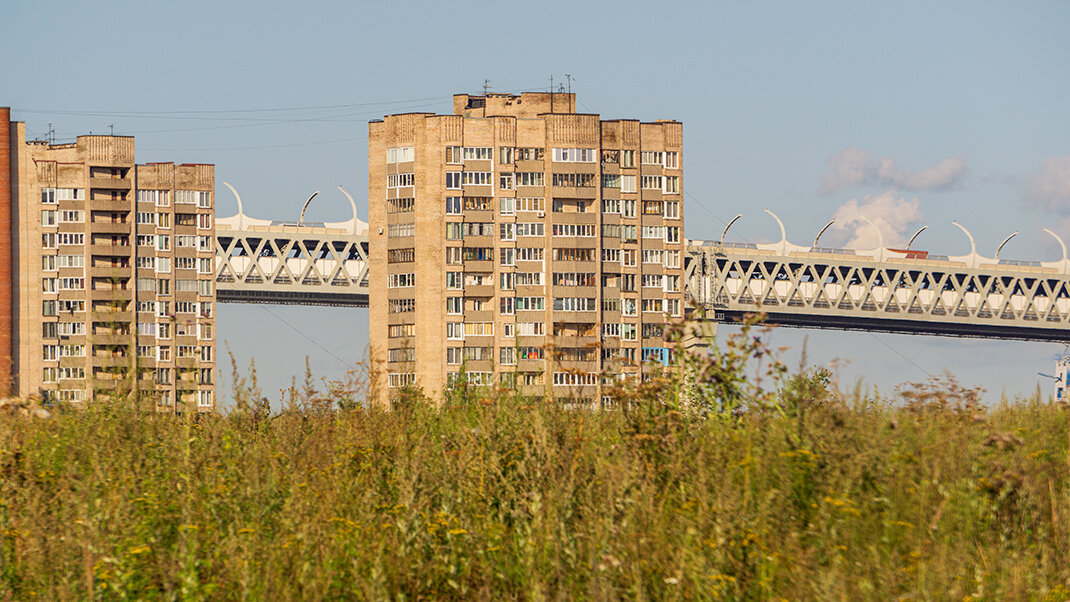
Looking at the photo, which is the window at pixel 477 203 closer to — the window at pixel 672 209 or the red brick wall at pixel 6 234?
the window at pixel 672 209

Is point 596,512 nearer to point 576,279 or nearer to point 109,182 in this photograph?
point 576,279

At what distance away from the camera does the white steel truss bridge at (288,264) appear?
16862 cm

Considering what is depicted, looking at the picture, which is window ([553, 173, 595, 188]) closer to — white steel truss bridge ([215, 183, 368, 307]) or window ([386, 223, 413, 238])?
window ([386, 223, 413, 238])

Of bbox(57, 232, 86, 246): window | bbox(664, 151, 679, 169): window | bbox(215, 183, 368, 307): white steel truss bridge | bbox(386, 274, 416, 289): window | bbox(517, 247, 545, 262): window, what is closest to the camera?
bbox(386, 274, 416, 289): window

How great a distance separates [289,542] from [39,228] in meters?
144

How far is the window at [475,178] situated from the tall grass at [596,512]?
118 metres

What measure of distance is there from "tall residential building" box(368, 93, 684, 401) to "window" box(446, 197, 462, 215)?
0.15 metres

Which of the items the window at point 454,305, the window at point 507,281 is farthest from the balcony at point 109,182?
the window at point 507,281

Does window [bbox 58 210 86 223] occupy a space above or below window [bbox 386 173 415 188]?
below

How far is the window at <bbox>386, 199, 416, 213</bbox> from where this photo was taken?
127250 millimetres

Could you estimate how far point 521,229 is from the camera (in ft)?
433

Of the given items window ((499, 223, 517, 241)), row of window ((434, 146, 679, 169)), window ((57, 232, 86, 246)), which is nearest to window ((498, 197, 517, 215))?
window ((499, 223, 517, 241))

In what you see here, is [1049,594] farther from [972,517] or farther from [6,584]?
[6,584]

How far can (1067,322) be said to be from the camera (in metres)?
191
